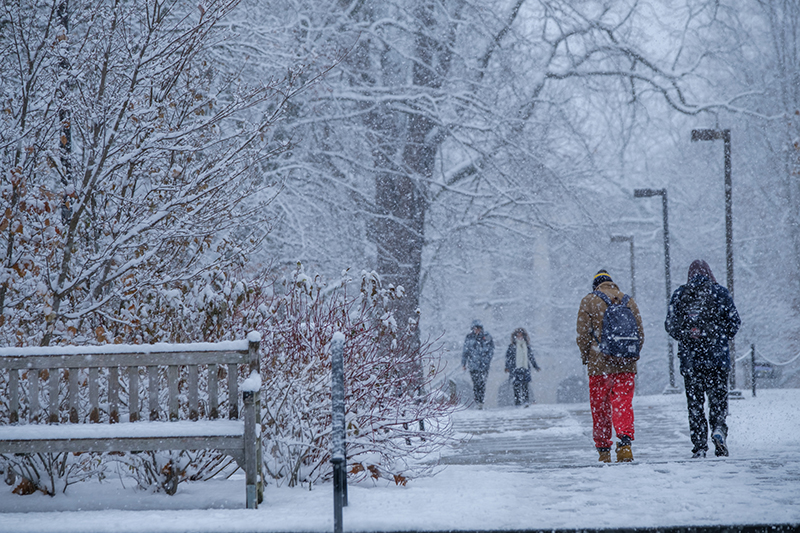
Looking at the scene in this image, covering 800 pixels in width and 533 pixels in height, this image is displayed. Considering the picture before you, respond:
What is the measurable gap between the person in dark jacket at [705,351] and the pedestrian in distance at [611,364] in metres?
0.49

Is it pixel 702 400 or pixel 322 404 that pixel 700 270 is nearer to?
pixel 702 400

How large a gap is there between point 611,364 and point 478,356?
906 centimetres

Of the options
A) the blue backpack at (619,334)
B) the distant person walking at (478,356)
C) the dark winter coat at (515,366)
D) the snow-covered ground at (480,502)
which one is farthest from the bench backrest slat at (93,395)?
the dark winter coat at (515,366)

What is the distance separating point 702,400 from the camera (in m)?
7.44

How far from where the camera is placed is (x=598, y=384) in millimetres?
7438

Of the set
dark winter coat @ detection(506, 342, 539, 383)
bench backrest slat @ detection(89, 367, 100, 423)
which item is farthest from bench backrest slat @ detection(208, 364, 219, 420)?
dark winter coat @ detection(506, 342, 539, 383)

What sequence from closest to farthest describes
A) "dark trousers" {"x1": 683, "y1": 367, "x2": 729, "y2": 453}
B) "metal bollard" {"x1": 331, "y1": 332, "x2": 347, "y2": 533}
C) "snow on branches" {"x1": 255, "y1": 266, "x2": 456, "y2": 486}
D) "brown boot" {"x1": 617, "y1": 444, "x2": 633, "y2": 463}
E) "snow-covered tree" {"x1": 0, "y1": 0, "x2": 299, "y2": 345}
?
"metal bollard" {"x1": 331, "y1": 332, "x2": 347, "y2": 533}
"snow on branches" {"x1": 255, "y1": 266, "x2": 456, "y2": 486}
"snow-covered tree" {"x1": 0, "y1": 0, "x2": 299, "y2": 345}
"brown boot" {"x1": 617, "y1": 444, "x2": 633, "y2": 463}
"dark trousers" {"x1": 683, "y1": 367, "x2": 729, "y2": 453}

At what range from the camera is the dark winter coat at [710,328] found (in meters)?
7.32

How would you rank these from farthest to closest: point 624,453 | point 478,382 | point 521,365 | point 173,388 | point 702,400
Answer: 1. point 521,365
2. point 478,382
3. point 702,400
4. point 624,453
5. point 173,388

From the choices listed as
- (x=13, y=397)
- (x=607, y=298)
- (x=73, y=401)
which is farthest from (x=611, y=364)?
(x=13, y=397)

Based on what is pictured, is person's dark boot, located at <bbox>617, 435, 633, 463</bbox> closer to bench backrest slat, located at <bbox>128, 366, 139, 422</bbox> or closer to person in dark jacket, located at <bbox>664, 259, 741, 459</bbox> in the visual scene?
person in dark jacket, located at <bbox>664, 259, 741, 459</bbox>

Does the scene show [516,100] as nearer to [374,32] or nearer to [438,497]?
[374,32]

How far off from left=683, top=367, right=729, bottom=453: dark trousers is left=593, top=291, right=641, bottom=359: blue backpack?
0.70 m

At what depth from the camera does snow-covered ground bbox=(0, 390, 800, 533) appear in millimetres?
4527
